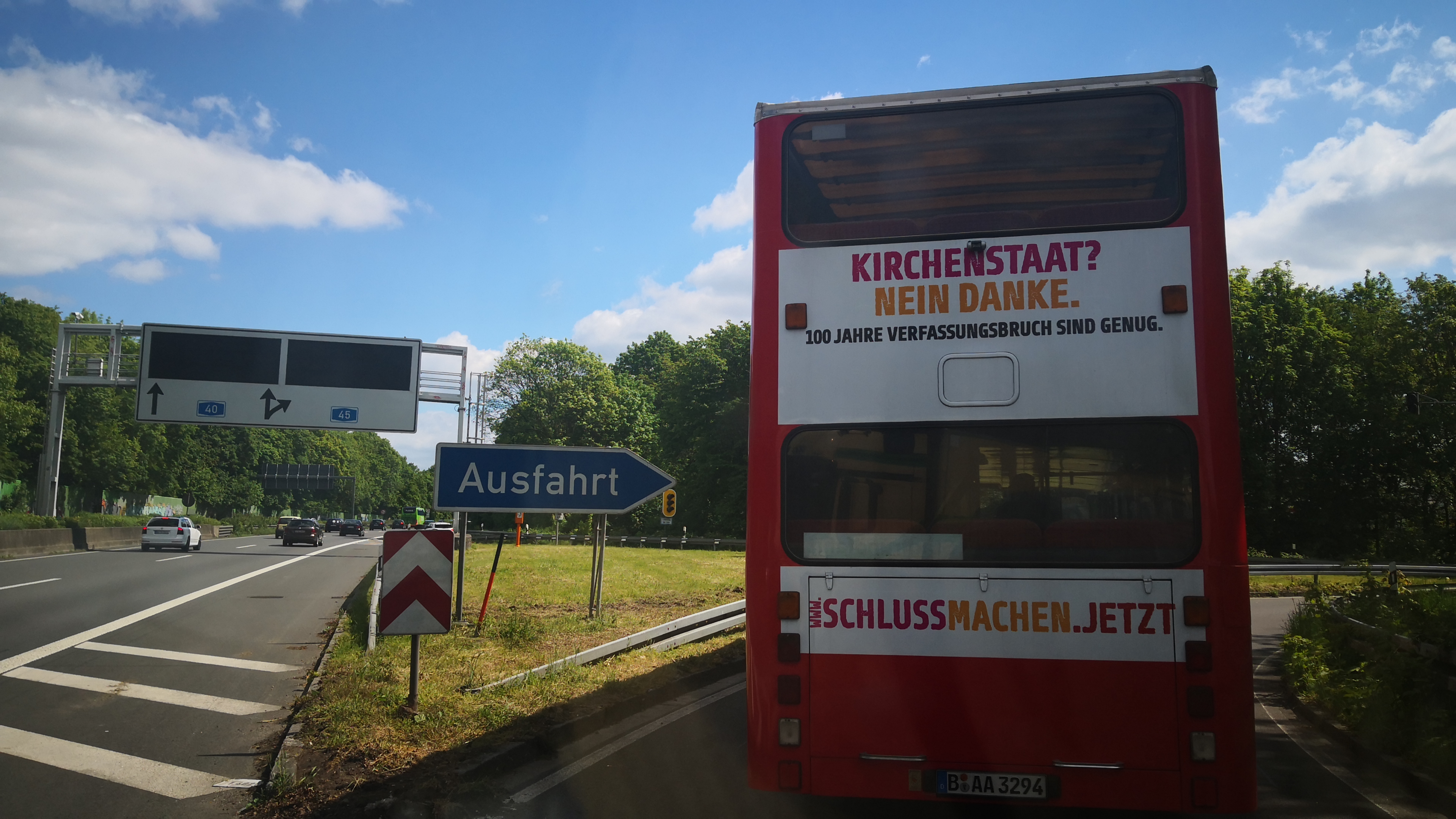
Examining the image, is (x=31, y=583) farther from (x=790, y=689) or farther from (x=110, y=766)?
(x=790, y=689)

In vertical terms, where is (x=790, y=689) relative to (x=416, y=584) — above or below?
below

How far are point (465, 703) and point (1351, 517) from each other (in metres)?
55.8

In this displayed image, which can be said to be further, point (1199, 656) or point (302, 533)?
point (302, 533)

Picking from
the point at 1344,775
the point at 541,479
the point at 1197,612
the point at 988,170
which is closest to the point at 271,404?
the point at 541,479

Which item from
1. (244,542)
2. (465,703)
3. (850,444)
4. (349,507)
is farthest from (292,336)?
(349,507)

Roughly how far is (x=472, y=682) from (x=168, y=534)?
38.6 m

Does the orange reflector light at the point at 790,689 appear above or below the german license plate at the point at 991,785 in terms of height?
above

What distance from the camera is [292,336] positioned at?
2305 centimetres

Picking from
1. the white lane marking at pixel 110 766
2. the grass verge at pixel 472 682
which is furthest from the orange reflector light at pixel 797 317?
the white lane marking at pixel 110 766

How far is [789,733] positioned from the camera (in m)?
4.86

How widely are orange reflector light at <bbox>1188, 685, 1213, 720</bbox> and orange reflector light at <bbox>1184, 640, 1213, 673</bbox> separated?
0.08 m

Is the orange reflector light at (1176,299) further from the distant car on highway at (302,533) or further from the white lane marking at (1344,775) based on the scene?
the distant car on highway at (302,533)

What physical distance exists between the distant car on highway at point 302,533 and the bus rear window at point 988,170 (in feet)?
168

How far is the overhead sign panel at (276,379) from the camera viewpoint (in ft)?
74.7
